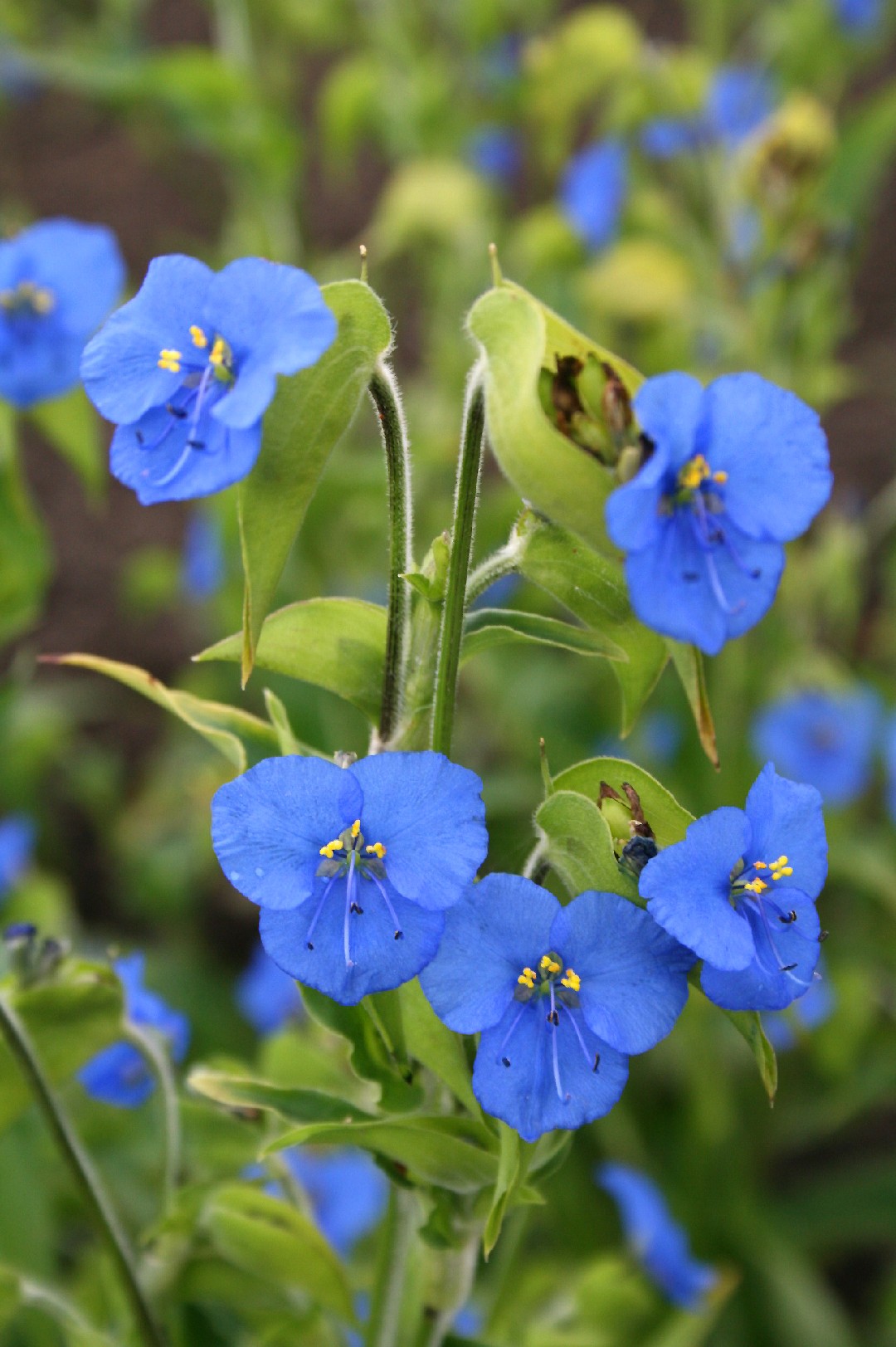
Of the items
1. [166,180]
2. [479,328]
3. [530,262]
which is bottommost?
[166,180]

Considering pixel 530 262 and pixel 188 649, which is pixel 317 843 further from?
pixel 188 649

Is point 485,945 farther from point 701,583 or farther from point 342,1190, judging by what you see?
point 342,1190

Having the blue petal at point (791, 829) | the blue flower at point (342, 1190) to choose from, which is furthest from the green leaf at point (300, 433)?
the blue flower at point (342, 1190)

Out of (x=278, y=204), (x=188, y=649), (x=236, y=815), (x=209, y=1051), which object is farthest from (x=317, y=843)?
(x=188, y=649)

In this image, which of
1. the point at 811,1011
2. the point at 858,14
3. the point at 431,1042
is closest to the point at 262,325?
the point at 431,1042

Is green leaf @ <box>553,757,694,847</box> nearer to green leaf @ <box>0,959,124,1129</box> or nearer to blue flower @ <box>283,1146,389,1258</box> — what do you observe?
green leaf @ <box>0,959,124,1129</box>

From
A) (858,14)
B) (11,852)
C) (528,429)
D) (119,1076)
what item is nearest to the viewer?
(528,429)
